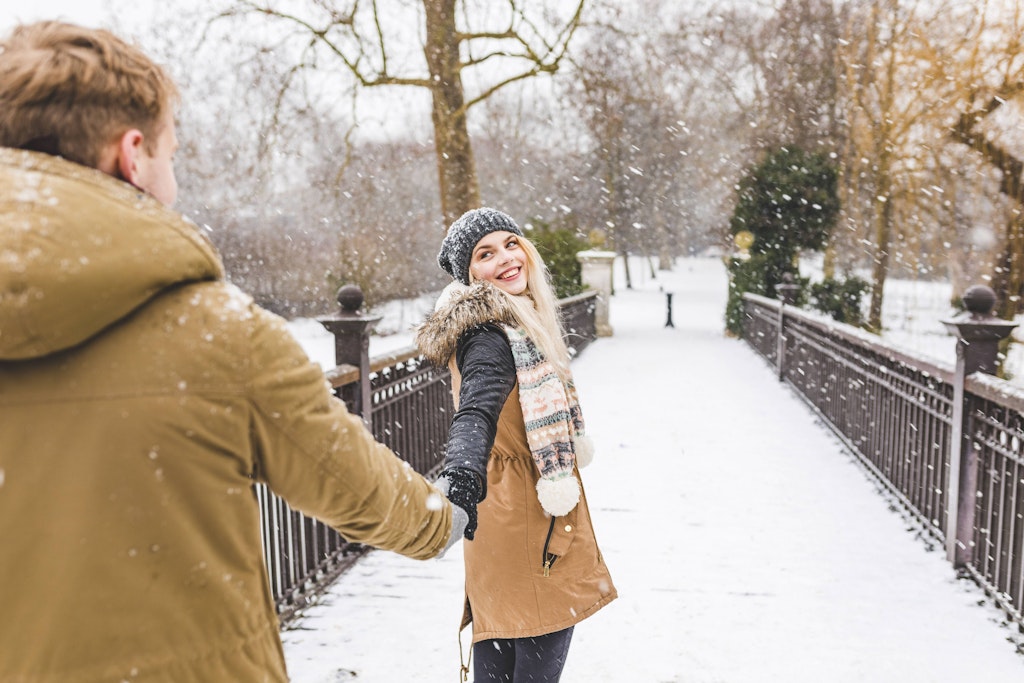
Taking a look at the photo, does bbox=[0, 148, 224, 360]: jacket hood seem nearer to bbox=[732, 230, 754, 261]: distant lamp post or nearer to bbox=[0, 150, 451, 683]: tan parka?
bbox=[0, 150, 451, 683]: tan parka

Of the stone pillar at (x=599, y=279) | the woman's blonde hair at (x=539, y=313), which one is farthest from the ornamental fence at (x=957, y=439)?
the stone pillar at (x=599, y=279)

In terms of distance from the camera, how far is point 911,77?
450 inches

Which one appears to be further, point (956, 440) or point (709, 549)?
point (709, 549)

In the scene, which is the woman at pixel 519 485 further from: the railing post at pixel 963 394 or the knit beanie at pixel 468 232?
the railing post at pixel 963 394

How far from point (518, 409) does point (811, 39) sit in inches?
874

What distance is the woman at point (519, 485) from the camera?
201cm

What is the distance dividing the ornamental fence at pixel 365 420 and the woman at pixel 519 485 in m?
1.41

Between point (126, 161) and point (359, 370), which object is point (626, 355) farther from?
point (126, 161)

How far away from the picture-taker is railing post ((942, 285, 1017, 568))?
13.7 feet

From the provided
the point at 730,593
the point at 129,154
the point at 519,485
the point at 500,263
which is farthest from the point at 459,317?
the point at 730,593

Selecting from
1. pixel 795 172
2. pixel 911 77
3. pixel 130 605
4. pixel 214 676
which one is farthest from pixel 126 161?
pixel 795 172

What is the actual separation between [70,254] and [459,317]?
116 cm

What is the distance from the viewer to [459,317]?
2.00 m

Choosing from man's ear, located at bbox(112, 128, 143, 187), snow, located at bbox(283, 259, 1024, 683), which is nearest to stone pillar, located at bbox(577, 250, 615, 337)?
snow, located at bbox(283, 259, 1024, 683)
